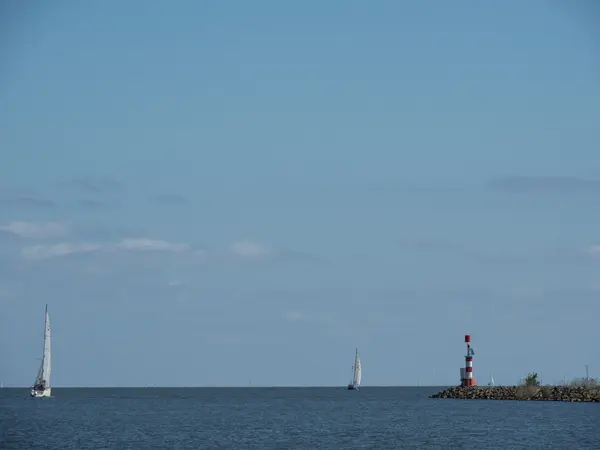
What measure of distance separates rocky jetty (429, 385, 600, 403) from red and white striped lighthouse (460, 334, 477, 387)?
3.20 feet

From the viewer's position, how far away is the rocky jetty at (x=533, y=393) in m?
152

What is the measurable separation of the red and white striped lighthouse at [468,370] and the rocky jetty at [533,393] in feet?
3.20

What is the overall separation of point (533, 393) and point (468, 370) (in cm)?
1192

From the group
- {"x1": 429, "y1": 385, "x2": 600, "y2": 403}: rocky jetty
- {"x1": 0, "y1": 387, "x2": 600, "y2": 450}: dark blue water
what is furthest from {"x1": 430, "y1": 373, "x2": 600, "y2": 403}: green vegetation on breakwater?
{"x1": 0, "y1": 387, "x2": 600, "y2": 450}: dark blue water

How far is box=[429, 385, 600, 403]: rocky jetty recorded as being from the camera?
152 metres

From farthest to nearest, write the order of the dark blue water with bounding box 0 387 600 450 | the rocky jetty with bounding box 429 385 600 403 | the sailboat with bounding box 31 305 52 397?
the sailboat with bounding box 31 305 52 397 < the rocky jetty with bounding box 429 385 600 403 < the dark blue water with bounding box 0 387 600 450

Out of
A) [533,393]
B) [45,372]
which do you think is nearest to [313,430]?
[533,393]

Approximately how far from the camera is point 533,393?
6319 inches

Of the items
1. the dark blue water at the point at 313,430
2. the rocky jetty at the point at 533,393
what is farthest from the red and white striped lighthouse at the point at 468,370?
the dark blue water at the point at 313,430

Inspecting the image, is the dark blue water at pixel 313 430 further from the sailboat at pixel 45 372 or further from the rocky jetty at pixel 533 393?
the sailboat at pixel 45 372

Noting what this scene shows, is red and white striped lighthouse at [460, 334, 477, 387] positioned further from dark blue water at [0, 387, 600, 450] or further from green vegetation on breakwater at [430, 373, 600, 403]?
dark blue water at [0, 387, 600, 450]

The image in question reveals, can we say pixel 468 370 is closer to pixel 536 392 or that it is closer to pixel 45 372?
pixel 536 392

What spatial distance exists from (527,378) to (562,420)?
57.0 metres

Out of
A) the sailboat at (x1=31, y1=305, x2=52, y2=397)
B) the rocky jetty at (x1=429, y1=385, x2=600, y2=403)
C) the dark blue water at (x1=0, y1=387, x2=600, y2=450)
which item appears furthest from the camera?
the sailboat at (x1=31, y1=305, x2=52, y2=397)
